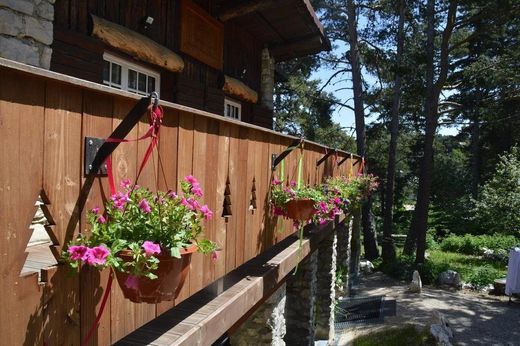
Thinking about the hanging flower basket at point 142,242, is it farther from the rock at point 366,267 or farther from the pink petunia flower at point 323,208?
the rock at point 366,267

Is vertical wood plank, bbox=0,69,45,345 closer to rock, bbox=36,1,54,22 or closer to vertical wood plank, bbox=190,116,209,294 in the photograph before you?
vertical wood plank, bbox=190,116,209,294

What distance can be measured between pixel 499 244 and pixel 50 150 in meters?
25.1

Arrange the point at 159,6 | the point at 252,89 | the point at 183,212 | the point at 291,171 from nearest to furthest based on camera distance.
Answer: the point at 183,212 → the point at 291,171 → the point at 159,6 → the point at 252,89

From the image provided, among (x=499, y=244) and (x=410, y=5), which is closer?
(x=410, y=5)

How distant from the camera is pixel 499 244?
73.7 feet

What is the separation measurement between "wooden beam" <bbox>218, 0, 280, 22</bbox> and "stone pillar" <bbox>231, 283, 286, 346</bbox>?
3.88 m

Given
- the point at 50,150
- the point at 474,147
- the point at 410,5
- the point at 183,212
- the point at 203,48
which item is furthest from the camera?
the point at 474,147

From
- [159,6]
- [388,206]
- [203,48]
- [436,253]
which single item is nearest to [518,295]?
[388,206]

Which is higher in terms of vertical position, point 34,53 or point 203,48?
point 203,48

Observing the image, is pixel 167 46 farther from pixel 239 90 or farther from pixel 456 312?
pixel 456 312

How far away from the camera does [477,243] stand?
22.8 metres

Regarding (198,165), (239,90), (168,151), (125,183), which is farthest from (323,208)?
(239,90)

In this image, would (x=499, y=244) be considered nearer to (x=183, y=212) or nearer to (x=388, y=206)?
(x=388, y=206)

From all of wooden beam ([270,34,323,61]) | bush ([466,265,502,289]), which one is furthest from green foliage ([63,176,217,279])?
bush ([466,265,502,289])
